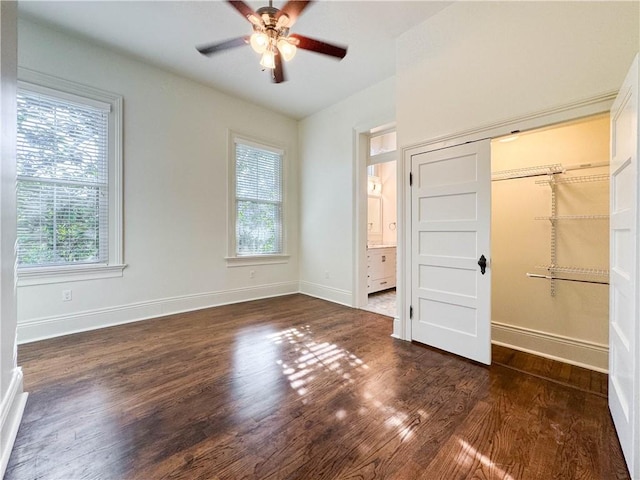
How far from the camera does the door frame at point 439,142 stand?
6.20 feet

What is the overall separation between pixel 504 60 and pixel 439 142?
0.75m

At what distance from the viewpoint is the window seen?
450 cm

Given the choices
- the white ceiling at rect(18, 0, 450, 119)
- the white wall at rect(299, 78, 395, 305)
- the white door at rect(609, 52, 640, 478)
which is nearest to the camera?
the white door at rect(609, 52, 640, 478)

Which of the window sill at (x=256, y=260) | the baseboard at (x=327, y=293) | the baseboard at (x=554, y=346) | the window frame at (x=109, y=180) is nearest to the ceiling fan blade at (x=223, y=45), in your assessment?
the window frame at (x=109, y=180)

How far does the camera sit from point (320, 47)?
212 centimetres

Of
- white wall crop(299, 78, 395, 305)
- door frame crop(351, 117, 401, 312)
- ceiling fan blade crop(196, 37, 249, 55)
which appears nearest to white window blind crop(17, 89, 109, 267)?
ceiling fan blade crop(196, 37, 249, 55)

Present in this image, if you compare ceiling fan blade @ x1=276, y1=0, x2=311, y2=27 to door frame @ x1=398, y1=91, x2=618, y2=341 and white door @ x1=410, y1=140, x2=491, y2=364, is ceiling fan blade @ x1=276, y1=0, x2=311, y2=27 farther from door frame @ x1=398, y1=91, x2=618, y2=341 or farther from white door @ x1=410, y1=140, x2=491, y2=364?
white door @ x1=410, y1=140, x2=491, y2=364

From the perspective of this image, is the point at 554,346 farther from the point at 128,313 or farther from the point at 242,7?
the point at 128,313

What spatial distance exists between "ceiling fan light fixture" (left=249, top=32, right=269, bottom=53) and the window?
2578mm

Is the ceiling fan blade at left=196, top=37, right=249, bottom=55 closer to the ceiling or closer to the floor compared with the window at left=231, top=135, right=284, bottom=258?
closer to the ceiling

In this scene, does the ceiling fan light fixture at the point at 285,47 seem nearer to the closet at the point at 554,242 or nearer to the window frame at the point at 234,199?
the closet at the point at 554,242

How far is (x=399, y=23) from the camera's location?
2764mm

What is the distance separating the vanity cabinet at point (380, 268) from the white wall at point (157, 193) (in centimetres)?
202

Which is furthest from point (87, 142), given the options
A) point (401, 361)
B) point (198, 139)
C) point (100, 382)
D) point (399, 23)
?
point (401, 361)
